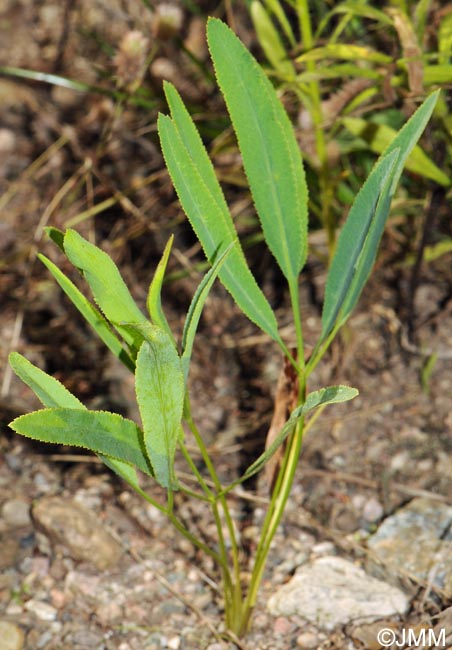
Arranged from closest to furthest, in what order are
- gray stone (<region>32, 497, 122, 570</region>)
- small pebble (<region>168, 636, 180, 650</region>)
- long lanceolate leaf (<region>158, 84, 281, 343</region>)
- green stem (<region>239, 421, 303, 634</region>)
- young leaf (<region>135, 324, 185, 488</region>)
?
young leaf (<region>135, 324, 185, 488</region>) < long lanceolate leaf (<region>158, 84, 281, 343</region>) < green stem (<region>239, 421, 303, 634</region>) < small pebble (<region>168, 636, 180, 650</region>) < gray stone (<region>32, 497, 122, 570</region>)

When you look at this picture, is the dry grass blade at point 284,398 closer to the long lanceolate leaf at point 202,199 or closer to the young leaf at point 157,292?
the long lanceolate leaf at point 202,199

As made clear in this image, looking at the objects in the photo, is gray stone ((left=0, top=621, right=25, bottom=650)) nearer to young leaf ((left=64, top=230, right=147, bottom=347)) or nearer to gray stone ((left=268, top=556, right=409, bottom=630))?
gray stone ((left=268, top=556, right=409, bottom=630))

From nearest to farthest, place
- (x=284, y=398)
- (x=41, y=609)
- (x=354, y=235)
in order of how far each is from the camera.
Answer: (x=354, y=235)
(x=284, y=398)
(x=41, y=609)

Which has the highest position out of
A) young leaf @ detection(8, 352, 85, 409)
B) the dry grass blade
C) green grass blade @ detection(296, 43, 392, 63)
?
green grass blade @ detection(296, 43, 392, 63)

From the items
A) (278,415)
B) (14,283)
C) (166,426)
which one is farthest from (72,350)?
(166,426)

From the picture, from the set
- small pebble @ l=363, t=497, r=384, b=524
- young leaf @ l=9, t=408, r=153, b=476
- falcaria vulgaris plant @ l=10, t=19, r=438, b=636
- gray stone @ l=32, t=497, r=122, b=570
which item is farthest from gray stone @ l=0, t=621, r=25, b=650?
small pebble @ l=363, t=497, r=384, b=524

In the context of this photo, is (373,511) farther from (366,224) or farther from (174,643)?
(366,224)

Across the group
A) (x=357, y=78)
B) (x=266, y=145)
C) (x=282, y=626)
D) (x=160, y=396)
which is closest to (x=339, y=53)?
(x=357, y=78)
